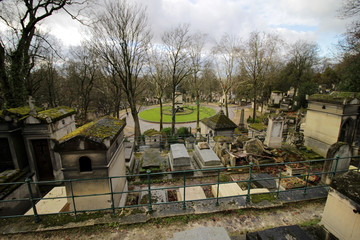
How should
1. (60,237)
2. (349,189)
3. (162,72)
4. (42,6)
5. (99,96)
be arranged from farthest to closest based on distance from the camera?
(99,96)
(162,72)
(42,6)
(60,237)
(349,189)

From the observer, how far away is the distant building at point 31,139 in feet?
25.8

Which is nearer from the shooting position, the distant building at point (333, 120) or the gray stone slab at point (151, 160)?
the gray stone slab at point (151, 160)

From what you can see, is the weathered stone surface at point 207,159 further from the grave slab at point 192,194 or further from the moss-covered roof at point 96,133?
the moss-covered roof at point 96,133

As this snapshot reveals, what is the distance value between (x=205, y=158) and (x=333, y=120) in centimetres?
846

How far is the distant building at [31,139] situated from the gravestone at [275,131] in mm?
13372

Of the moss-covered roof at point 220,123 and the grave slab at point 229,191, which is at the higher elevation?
the moss-covered roof at point 220,123

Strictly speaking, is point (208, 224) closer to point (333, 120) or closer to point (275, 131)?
point (275, 131)

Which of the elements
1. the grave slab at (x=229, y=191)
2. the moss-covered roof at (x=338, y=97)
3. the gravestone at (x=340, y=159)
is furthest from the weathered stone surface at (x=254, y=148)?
the moss-covered roof at (x=338, y=97)

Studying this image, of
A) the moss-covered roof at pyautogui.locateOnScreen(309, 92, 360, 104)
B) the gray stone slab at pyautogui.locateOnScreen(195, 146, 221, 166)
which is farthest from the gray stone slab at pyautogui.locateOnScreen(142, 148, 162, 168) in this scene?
the moss-covered roof at pyautogui.locateOnScreen(309, 92, 360, 104)

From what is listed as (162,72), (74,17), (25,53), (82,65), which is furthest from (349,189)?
(82,65)

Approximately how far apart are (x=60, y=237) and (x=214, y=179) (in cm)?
683

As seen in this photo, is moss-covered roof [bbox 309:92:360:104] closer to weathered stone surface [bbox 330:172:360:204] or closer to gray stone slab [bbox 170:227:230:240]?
weathered stone surface [bbox 330:172:360:204]

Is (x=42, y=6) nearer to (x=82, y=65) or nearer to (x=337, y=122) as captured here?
(x=82, y=65)

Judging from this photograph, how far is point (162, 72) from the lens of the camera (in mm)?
20688
